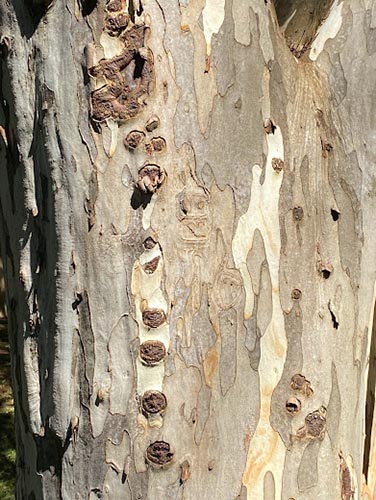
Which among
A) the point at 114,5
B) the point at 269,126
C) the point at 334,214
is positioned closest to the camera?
the point at 114,5

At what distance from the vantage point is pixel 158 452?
1.57m

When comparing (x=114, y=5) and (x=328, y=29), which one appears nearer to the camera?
(x=114, y=5)

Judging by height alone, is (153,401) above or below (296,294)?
below

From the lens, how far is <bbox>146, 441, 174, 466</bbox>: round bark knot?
5.15ft

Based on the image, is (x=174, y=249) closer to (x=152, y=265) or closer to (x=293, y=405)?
(x=152, y=265)

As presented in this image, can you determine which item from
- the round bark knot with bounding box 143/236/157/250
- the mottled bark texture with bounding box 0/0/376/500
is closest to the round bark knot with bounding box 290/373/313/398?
the mottled bark texture with bounding box 0/0/376/500

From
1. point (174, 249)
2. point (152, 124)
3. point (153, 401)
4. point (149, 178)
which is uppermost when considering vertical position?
point (152, 124)

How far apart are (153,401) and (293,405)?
319 millimetres

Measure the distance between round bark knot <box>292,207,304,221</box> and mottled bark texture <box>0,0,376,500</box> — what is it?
0.03 ft

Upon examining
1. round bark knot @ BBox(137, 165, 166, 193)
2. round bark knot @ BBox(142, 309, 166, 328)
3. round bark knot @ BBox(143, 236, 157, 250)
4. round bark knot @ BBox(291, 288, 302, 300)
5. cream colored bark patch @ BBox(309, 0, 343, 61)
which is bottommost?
round bark knot @ BBox(142, 309, 166, 328)

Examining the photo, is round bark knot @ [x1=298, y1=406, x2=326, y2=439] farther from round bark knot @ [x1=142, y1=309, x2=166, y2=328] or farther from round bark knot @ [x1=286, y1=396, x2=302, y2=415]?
round bark knot @ [x1=142, y1=309, x2=166, y2=328]

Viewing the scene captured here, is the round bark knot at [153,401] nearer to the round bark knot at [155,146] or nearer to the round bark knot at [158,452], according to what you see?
the round bark knot at [158,452]

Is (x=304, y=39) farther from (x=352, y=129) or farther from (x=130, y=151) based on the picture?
(x=130, y=151)

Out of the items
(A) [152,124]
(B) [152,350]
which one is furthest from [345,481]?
(A) [152,124]
